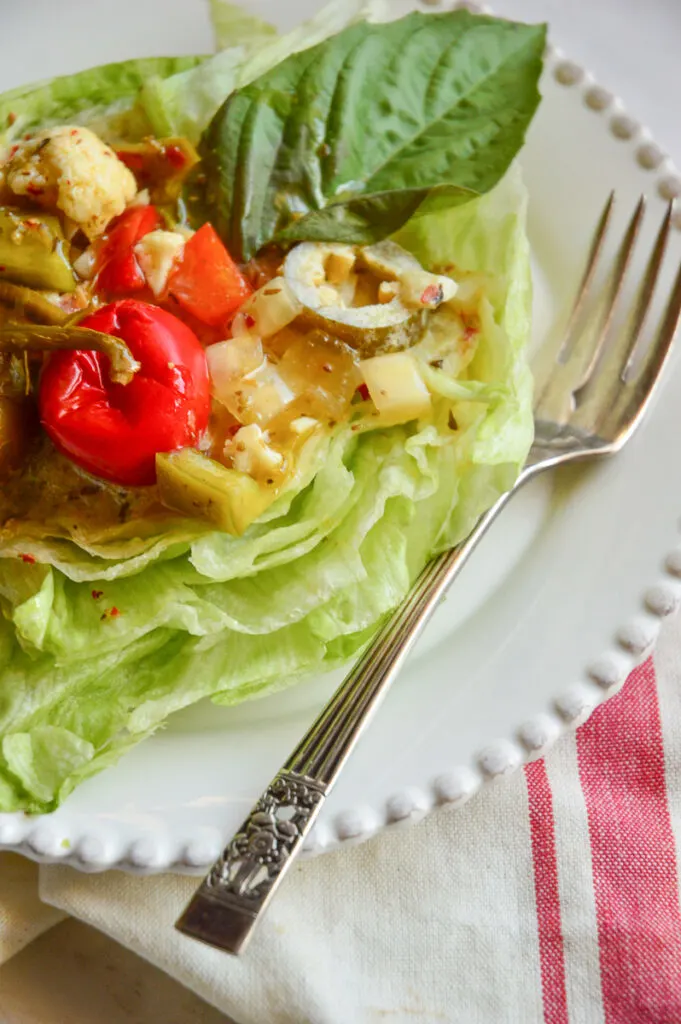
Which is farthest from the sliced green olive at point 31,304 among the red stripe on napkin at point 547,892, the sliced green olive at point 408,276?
the red stripe on napkin at point 547,892

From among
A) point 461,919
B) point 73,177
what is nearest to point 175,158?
point 73,177

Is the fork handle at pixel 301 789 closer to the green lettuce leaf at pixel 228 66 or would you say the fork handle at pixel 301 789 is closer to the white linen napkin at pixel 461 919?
the white linen napkin at pixel 461 919

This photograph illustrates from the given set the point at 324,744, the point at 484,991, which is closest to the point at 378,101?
the point at 324,744

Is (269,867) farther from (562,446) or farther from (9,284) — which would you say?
(9,284)

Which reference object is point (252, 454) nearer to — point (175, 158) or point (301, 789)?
point (301, 789)

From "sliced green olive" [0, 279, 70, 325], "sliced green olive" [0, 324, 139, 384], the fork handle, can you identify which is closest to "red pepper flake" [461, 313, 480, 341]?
the fork handle

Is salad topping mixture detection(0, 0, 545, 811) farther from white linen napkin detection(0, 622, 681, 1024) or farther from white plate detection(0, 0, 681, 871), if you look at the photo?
white linen napkin detection(0, 622, 681, 1024)
